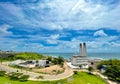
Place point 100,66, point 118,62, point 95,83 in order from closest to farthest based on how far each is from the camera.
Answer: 1. point 95,83
2. point 118,62
3. point 100,66

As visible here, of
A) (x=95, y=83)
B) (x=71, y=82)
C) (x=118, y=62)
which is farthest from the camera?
(x=118, y=62)

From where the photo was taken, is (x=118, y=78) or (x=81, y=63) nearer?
(x=118, y=78)

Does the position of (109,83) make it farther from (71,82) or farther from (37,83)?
(37,83)

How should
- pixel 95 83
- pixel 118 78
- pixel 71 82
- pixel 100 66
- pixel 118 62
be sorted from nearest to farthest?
pixel 71 82
pixel 95 83
pixel 118 78
pixel 118 62
pixel 100 66

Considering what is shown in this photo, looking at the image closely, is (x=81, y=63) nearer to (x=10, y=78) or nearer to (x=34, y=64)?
(x=34, y=64)

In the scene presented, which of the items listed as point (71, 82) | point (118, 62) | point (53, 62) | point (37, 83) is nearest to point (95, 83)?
point (71, 82)

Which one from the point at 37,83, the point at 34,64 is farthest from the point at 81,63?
the point at 37,83

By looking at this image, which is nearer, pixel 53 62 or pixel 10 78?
pixel 10 78

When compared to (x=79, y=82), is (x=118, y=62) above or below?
above

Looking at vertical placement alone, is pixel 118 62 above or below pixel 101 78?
above
